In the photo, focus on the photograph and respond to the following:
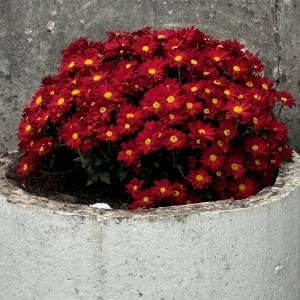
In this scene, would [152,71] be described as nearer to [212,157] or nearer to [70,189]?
[212,157]

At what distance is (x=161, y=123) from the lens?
2621 millimetres

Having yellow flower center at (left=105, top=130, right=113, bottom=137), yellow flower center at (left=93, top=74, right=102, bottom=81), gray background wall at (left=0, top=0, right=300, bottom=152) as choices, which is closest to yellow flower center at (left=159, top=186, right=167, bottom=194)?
yellow flower center at (left=105, top=130, right=113, bottom=137)

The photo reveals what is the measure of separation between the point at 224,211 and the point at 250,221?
10 cm

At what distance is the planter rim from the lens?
2451mm

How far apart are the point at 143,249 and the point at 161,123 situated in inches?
16.2

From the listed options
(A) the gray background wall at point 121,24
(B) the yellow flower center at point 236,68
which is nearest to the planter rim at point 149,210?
(B) the yellow flower center at point 236,68

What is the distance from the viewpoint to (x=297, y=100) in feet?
11.5

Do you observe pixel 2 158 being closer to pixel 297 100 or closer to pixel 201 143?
pixel 201 143

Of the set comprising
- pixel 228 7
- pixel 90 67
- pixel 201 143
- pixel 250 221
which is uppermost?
pixel 228 7

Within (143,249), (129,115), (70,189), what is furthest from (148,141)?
(70,189)

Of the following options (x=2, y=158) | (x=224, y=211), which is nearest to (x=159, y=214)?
(x=224, y=211)

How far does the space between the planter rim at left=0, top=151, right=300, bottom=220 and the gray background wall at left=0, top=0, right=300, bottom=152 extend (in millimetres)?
799

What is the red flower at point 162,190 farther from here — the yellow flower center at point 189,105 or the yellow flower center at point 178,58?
the yellow flower center at point 178,58

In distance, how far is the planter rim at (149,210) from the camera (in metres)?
2.45
